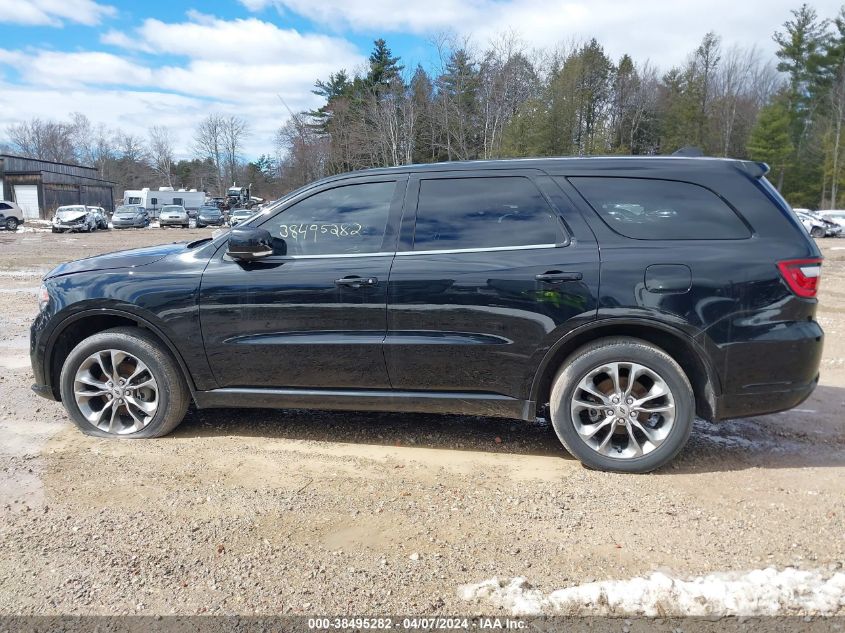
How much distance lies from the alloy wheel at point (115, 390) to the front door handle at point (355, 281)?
1.47 meters

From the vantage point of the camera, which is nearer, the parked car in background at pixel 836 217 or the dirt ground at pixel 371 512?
the dirt ground at pixel 371 512

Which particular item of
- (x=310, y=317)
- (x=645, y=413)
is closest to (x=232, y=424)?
(x=310, y=317)

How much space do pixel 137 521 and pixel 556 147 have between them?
1620 inches

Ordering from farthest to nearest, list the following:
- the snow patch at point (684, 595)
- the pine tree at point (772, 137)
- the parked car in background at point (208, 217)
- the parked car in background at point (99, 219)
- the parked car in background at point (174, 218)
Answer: the pine tree at point (772, 137), the parked car in background at point (208, 217), the parked car in background at point (174, 218), the parked car in background at point (99, 219), the snow patch at point (684, 595)

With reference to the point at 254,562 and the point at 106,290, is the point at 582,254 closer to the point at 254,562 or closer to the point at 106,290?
the point at 254,562

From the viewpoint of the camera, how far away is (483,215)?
12.5 feet

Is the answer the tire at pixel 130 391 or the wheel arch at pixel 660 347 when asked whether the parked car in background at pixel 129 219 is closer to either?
the tire at pixel 130 391

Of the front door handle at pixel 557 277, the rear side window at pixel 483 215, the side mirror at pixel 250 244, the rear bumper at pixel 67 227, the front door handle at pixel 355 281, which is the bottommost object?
the rear bumper at pixel 67 227

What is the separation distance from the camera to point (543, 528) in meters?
3.05

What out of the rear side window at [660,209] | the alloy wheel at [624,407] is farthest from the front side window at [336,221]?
the alloy wheel at [624,407]

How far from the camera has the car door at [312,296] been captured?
149 inches

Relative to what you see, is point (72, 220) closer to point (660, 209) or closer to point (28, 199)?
point (28, 199)

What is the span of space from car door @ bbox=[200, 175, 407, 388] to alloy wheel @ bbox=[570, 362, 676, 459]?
122 centimetres

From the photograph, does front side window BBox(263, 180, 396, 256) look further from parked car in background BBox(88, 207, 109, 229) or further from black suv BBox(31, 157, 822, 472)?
parked car in background BBox(88, 207, 109, 229)
